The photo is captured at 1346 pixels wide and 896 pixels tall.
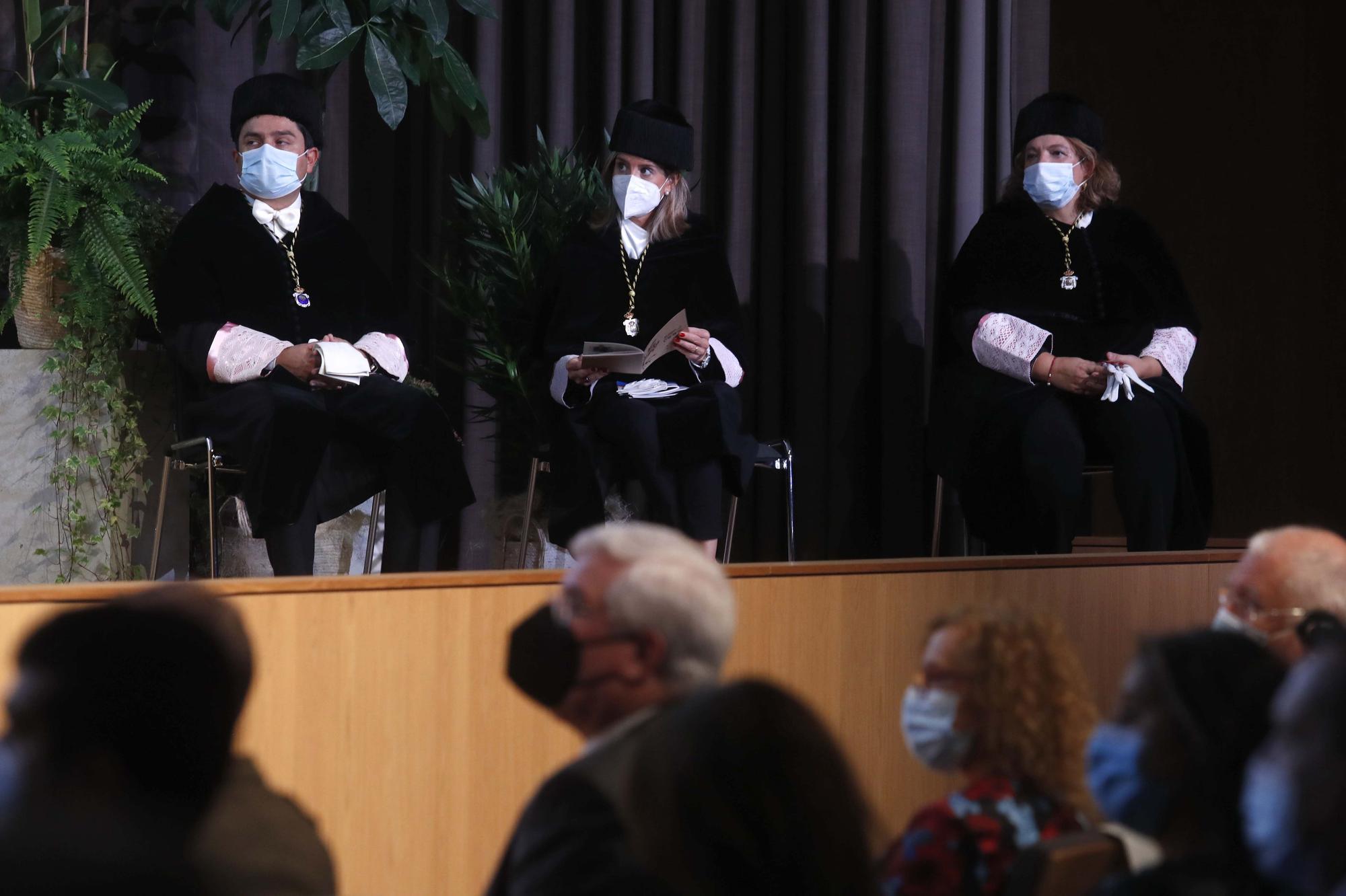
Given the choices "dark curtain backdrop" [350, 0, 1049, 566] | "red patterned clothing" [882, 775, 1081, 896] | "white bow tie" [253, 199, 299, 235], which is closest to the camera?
"red patterned clothing" [882, 775, 1081, 896]

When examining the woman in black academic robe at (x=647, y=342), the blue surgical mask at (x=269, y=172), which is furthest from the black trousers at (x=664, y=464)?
the blue surgical mask at (x=269, y=172)

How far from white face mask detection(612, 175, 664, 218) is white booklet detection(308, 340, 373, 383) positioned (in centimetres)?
86

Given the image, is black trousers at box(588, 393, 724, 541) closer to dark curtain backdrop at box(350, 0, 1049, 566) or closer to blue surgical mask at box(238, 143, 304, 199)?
blue surgical mask at box(238, 143, 304, 199)

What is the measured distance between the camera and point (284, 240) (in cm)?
387

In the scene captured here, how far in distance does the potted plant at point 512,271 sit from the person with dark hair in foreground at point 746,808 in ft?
9.66

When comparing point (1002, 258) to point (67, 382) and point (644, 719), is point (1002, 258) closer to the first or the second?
point (67, 382)

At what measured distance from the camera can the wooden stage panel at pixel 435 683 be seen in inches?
67.2

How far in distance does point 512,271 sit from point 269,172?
0.74m

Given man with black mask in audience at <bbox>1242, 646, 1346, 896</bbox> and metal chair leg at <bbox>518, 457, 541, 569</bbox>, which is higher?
metal chair leg at <bbox>518, 457, 541, 569</bbox>

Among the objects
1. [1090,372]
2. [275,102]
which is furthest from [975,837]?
[275,102]

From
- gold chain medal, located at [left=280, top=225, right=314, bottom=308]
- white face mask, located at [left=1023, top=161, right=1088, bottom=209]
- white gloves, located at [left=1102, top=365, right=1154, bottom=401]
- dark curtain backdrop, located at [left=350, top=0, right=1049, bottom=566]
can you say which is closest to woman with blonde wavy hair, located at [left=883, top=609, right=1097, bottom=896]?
white gloves, located at [left=1102, top=365, right=1154, bottom=401]

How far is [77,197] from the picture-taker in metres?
3.46

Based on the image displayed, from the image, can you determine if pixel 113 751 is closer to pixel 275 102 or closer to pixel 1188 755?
pixel 1188 755

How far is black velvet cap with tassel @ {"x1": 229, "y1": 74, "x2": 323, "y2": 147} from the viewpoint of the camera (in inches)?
149
